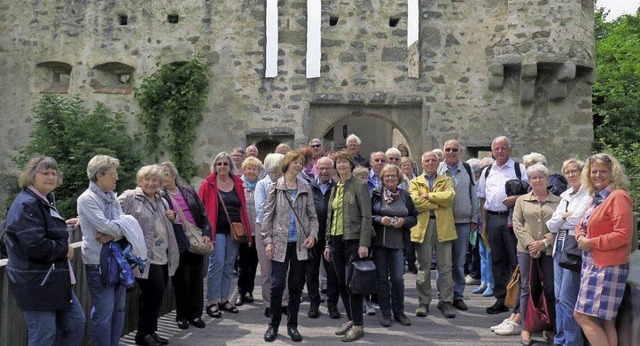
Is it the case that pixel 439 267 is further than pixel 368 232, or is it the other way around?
pixel 439 267

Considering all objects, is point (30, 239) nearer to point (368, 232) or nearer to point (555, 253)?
point (368, 232)

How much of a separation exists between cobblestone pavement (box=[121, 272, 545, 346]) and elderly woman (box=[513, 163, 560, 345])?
40 cm

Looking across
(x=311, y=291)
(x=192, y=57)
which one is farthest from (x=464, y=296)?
(x=192, y=57)

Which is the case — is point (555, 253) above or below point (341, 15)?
below

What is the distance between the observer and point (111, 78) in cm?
1266

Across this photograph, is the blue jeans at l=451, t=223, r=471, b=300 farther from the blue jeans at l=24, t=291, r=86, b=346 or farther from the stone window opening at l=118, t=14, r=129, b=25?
the stone window opening at l=118, t=14, r=129, b=25

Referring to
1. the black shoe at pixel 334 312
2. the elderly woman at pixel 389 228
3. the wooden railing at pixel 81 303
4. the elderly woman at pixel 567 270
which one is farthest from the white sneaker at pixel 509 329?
the wooden railing at pixel 81 303

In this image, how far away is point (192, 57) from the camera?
1208 cm

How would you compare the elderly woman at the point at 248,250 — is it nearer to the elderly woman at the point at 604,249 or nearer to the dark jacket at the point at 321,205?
the dark jacket at the point at 321,205

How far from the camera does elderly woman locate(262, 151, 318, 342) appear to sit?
524 centimetres

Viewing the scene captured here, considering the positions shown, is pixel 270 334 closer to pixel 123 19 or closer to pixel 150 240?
pixel 150 240

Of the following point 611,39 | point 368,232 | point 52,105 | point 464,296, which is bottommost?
point 464,296

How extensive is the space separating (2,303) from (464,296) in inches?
193

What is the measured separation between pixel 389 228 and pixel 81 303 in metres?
2.66
